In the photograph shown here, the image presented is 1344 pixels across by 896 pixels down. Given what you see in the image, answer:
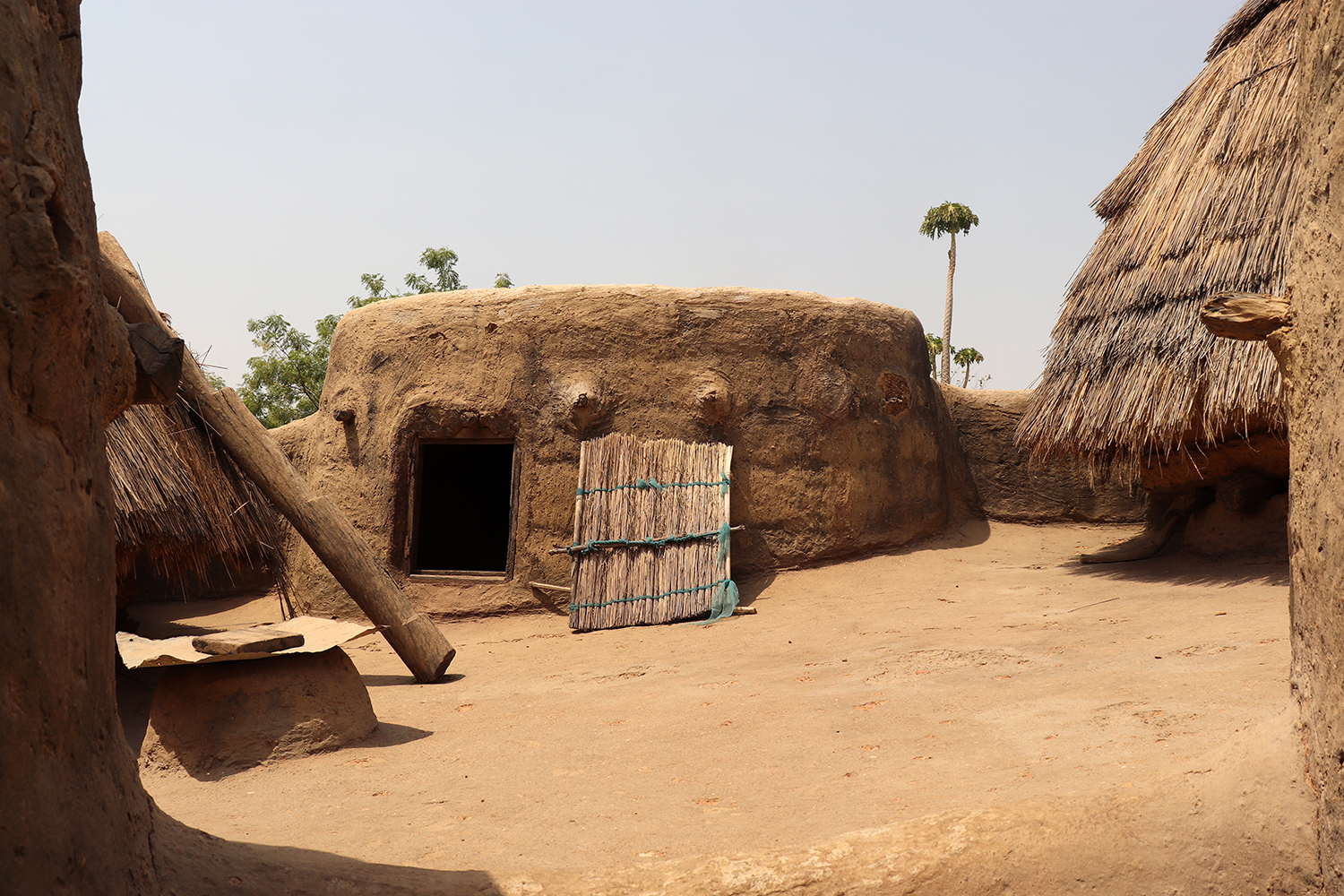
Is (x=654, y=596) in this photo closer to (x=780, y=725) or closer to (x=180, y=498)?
(x=780, y=725)

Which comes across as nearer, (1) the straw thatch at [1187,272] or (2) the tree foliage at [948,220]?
(1) the straw thatch at [1187,272]

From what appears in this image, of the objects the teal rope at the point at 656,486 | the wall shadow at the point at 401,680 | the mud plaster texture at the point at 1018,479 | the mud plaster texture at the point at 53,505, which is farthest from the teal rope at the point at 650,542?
the mud plaster texture at the point at 53,505

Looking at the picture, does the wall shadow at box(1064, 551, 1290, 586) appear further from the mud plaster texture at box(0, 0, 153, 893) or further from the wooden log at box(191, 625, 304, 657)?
the mud plaster texture at box(0, 0, 153, 893)

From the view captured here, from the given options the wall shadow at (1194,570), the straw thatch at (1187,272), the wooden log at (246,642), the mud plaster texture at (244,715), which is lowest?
the mud plaster texture at (244,715)

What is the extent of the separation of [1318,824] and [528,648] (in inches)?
202

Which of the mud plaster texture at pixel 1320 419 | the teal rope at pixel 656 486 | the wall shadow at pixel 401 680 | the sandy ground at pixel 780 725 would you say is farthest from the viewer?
the teal rope at pixel 656 486

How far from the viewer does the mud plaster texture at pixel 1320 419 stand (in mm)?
2160

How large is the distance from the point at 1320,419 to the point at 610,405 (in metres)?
5.75

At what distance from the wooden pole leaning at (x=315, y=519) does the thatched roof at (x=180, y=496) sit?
5.4 inches

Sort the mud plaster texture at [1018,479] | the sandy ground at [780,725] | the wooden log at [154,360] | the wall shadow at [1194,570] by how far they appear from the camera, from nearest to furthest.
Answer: the wooden log at [154,360] < the sandy ground at [780,725] < the wall shadow at [1194,570] < the mud plaster texture at [1018,479]

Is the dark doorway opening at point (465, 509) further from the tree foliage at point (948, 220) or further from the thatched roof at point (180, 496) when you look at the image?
the tree foliage at point (948, 220)

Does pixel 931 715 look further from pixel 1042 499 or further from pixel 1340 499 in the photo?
pixel 1042 499

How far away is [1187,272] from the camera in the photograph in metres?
6.38

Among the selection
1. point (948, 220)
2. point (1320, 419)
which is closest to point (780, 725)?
point (1320, 419)
